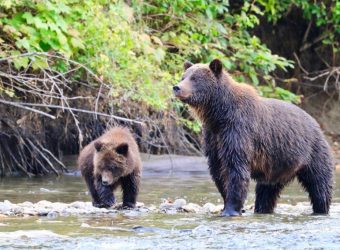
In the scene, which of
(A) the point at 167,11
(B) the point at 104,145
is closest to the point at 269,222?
(B) the point at 104,145

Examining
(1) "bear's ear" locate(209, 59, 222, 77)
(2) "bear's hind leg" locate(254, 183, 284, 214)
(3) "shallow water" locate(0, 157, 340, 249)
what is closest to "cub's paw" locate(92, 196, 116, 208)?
(3) "shallow water" locate(0, 157, 340, 249)

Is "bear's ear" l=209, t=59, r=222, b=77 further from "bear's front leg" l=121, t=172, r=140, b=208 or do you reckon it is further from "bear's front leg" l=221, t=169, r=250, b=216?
"bear's front leg" l=121, t=172, r=140, b=208

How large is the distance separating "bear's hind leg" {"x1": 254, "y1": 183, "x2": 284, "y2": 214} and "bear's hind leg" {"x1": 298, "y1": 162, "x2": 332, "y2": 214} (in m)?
0.33

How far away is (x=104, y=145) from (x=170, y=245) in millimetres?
3483

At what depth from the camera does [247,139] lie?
30.5ft

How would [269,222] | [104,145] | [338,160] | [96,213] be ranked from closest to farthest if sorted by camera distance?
[269,222], [96,213], [104,145], [338,160]

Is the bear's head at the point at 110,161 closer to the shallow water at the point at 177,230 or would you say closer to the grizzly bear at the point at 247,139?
the shallow water at the point at 177,230

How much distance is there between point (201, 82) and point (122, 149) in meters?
1.71

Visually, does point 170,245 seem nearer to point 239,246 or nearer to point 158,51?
point 239,246

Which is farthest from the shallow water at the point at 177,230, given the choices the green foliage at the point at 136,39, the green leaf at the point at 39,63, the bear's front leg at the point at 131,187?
the green foliage at the point at 136,39

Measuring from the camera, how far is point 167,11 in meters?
16.5

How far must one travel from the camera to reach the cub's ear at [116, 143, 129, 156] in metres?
10.6

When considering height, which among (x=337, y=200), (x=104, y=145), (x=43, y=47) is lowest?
(x=337, y=200)

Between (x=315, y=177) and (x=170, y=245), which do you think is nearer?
(x=170, y=245)
